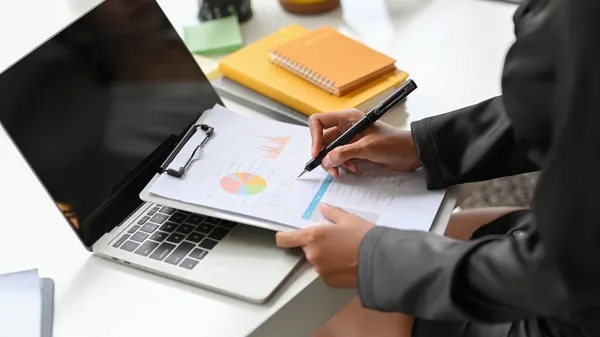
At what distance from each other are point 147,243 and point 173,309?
10 centimetres

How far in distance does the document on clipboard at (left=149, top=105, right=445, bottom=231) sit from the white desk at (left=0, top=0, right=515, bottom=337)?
5 centimetres

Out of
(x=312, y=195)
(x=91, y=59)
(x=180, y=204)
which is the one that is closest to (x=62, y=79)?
(x=91, y=59)

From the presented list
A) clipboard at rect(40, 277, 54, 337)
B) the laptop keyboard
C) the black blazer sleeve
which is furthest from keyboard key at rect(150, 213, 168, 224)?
the black blazer sleeve

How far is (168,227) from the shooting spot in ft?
2.65

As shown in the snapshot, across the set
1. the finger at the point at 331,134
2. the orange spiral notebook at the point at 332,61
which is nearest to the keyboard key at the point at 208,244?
the finger at the point at 331,134

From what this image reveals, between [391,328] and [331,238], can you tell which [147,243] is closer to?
[331,238]

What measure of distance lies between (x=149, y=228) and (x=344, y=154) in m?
0.24

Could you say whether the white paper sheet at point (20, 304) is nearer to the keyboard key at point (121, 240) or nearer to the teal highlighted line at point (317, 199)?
the keyboard key at point (121, 240)

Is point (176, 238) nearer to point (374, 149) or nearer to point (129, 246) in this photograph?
point (129, 246)

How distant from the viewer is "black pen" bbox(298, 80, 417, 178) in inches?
33.1

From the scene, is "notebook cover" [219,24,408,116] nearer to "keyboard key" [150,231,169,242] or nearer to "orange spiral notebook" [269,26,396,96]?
"orange spiral notebook" [269,26,396,96]

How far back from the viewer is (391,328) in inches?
35.1

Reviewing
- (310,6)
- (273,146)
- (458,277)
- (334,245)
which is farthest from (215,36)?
(458,277)

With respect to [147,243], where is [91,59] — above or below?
above
